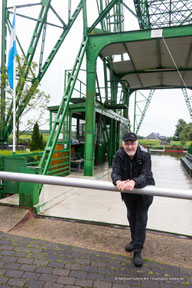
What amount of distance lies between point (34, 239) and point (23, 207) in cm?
118

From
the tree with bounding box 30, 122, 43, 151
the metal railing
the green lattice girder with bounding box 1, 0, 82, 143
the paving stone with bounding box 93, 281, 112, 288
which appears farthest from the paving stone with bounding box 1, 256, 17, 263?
the tree with bounding box 30, 122, 43, 151

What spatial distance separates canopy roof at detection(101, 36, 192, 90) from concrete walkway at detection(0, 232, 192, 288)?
5.49 m

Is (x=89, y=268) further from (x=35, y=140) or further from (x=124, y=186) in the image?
(x=35, y=140)

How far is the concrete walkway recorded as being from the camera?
249 centimetres

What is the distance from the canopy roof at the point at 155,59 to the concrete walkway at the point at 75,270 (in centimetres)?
549

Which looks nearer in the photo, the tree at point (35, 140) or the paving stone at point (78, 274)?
the paving stone at point (78, 274)

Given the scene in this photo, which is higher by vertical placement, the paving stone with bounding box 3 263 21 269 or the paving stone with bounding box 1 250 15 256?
the paving stone with bounding box 1 250 15 256

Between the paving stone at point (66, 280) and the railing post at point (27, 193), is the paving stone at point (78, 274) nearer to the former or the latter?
the paving stone at point (66, 280)

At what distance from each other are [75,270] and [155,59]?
38.0ft

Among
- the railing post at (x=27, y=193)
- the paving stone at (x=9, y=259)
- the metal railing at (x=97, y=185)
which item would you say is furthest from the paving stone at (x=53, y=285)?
the railing post at (x=27, y=193)

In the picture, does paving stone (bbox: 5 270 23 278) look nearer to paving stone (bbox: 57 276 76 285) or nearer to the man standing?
paving stone (bbox: 57 276 76 285)

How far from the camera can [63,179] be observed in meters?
2.27

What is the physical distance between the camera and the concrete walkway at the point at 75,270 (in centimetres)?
249

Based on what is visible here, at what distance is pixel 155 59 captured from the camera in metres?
11.9
